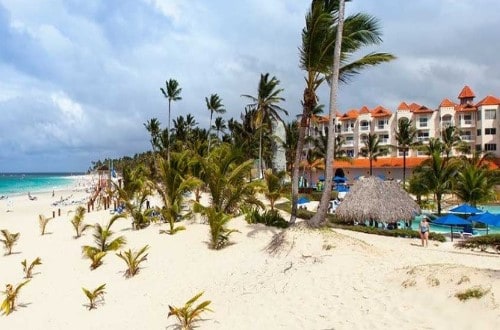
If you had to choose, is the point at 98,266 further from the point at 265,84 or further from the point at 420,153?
the point at 420,153

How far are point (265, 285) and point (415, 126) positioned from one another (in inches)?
2250

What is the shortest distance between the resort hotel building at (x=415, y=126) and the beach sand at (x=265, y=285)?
3712cm

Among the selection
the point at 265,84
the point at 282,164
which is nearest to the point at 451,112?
the point at 282,164

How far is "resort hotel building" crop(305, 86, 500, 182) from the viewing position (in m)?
55.5

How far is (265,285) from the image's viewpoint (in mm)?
10359

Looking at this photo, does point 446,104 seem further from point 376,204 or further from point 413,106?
point 376,204

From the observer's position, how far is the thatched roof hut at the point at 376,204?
68.3 ft

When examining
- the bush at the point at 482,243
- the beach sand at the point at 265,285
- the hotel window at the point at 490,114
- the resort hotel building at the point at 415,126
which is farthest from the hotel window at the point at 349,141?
the beach sand at the point at 265,285

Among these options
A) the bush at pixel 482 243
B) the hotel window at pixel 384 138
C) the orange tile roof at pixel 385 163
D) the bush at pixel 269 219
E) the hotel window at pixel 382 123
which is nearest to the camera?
the bush at pixel 269 219

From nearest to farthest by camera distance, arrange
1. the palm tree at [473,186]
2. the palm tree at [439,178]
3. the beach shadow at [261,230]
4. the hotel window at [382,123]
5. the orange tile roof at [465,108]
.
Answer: the beach shadow at [261,230] → the palm tree at [473,186] → the palm tree at [439,178] → the orange tile roof at [465,108] → the hotel window at [382,123]

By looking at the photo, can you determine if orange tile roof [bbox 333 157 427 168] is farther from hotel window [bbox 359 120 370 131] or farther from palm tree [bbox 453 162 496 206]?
palm tree [bbox 453 162 496 206]

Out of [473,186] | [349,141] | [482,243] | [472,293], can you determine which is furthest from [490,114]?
[472,293]

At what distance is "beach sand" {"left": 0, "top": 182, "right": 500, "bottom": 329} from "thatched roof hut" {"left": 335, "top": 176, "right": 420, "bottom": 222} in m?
5.27

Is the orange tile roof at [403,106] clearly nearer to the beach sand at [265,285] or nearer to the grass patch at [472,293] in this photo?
the beach sand at [265,285]
